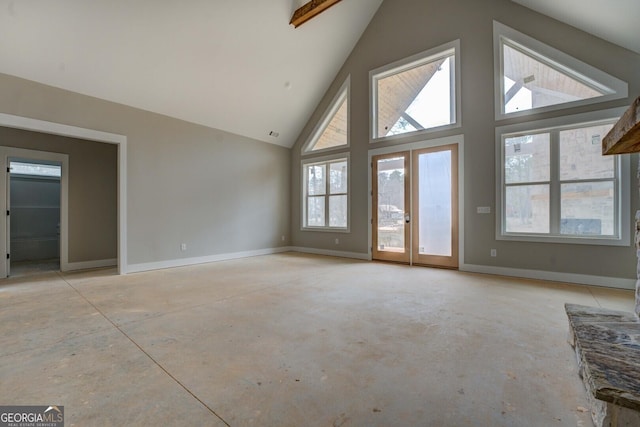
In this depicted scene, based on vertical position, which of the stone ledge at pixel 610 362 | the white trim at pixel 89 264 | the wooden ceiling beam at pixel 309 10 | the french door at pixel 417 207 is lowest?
the white trim at pixel 89 264

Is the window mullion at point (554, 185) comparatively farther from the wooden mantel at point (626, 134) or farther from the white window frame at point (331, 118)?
the white window frame at point (331, 118)

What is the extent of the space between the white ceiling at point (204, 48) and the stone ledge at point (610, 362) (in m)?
3.60

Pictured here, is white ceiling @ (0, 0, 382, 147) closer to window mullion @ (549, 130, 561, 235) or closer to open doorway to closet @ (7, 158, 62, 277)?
open doorway to closet @ (7, 158, 62, 277)

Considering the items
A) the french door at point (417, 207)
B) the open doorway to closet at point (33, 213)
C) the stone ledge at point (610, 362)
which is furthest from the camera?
the open doorway to closet at point (33, 213)

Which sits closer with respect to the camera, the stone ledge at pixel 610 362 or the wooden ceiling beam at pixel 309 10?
the stone ledge at pixel 610 362

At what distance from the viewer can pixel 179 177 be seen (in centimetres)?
551

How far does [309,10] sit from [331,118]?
8.35 ft

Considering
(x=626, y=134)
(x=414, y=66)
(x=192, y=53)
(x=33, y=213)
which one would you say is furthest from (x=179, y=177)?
(x=626, y=134)

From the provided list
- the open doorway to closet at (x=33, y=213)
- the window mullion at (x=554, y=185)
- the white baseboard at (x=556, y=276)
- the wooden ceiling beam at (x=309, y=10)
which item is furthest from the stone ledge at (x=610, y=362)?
the open doorway to closet at (x=33, y=213)

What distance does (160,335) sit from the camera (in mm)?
2342

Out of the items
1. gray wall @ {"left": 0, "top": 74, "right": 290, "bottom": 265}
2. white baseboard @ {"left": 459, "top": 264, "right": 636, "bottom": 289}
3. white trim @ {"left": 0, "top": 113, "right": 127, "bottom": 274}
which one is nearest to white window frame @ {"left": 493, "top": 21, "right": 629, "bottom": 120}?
white baseboard @ {"left": 459, "top": 264, "right": 636, "bottom": 289}

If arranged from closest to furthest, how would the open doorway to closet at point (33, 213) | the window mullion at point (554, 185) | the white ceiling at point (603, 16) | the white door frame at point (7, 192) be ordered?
the white ceiling at point (603, 16), the window mullion at point (554, 185), the white door frame at point (7, 192), the open doorway to closet at point (33, 213)

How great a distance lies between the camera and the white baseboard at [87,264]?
526 cm

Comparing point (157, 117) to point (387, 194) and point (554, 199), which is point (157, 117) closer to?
point (387, 194)
